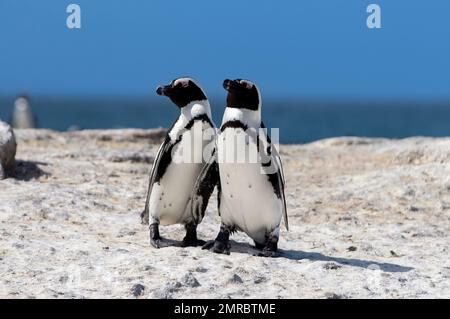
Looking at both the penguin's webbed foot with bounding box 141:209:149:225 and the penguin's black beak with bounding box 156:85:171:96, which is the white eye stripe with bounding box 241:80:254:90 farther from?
the penguin's webbed foot with bounding box 141:209:149:225

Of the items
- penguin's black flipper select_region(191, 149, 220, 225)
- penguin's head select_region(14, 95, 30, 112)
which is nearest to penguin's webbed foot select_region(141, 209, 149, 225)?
penguin's black flipper select_region(191, 149, 220, 225)

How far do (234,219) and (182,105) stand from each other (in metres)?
0.99

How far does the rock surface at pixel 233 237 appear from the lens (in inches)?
231

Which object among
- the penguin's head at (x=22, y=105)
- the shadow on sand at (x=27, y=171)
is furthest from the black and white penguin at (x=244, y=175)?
the penguin's head at (x=22, y=105)

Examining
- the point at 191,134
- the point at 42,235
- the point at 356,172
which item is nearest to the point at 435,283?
the point at 191,134

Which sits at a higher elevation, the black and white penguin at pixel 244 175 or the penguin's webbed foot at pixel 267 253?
the black and white penguin at pixel 244 175

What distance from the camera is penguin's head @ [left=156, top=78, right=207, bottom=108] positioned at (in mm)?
6648

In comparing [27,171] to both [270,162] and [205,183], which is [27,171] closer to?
[205,183]

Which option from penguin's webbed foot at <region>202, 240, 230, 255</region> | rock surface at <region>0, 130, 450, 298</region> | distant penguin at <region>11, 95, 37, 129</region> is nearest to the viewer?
rock surface at <region>0, 130, 450, 298</region>

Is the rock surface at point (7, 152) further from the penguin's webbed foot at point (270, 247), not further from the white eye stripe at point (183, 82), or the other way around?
the penguin's webbed foot at point (270, 247)

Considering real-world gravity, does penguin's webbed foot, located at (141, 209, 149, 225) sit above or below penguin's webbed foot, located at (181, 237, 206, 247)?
above

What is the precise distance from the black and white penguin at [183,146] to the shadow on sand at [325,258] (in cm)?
61

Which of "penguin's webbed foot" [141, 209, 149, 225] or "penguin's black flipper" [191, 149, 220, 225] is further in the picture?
"penguin's webbed foot" [141, 209, 149, 225]

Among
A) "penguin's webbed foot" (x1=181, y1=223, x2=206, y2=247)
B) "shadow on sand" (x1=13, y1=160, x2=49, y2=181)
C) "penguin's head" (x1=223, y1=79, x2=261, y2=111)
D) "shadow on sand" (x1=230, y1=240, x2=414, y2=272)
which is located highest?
"penguin's head" (x1=223, y1=79, x2=261, y2=111)
